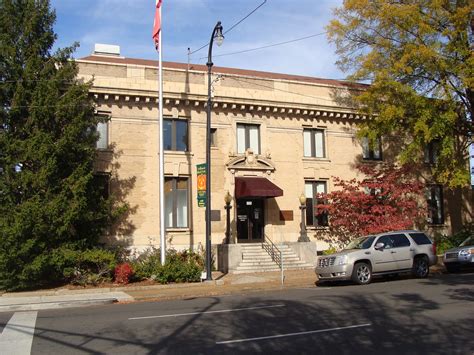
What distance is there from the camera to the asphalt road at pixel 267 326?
7977mm

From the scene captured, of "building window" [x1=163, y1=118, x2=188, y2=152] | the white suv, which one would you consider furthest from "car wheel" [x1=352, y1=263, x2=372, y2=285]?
"building window" [x1=163, y1=118, x2=188, y2=152]

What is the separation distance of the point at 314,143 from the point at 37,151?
14.7 metres

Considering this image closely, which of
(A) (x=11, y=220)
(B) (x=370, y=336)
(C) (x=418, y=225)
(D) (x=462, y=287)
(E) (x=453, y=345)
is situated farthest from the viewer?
(C) (x=418, y=225)

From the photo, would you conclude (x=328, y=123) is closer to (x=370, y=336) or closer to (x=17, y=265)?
(x=17, y=265)

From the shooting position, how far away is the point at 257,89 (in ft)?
86.5

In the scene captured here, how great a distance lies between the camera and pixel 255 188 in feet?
78.6

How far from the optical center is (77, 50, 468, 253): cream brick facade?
75.0 ft

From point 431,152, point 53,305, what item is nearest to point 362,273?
point 53,305

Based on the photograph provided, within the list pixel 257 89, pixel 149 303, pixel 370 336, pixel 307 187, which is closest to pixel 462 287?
pixel 370 336

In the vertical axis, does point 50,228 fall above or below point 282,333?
above

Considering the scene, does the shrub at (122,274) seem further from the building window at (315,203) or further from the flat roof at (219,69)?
the flat roof at (219,69)

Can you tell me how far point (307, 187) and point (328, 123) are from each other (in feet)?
12.3

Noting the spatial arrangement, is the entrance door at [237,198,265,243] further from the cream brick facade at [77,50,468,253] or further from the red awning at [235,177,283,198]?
the red awning at [235,177,283,198]

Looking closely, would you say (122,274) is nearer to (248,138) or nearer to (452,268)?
(248,138)
